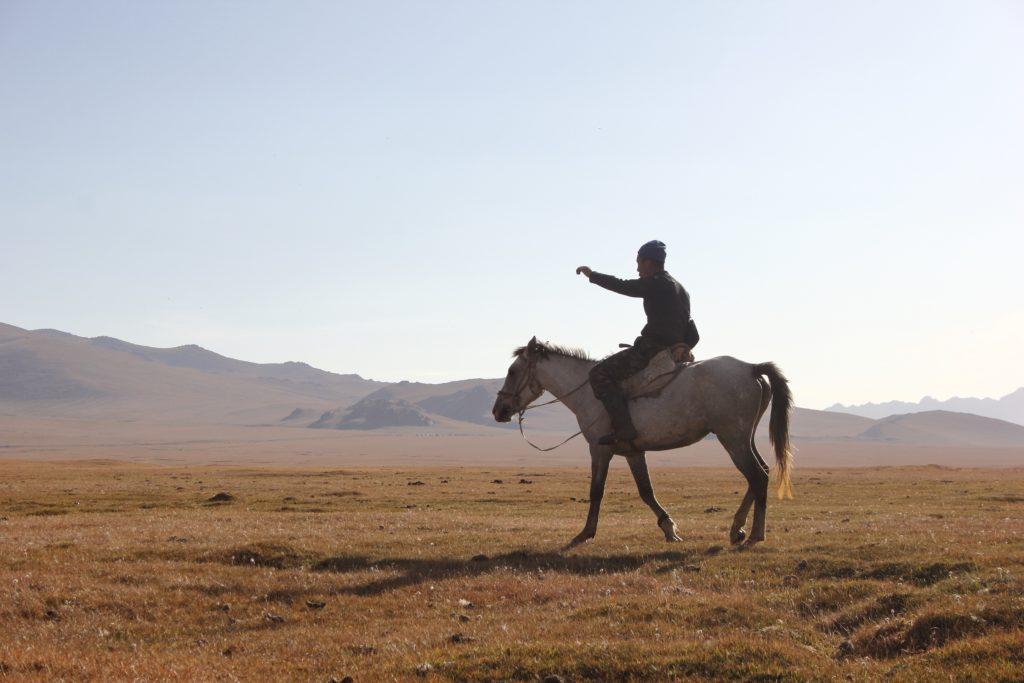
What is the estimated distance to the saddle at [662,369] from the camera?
16328 millimetres

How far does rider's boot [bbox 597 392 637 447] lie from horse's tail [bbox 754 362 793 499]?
2.44 meters

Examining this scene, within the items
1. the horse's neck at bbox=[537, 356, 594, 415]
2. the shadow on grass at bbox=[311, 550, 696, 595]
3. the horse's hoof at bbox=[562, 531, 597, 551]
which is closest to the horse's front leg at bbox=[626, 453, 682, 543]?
the horse's hoof at bbox=[562, 531, 597, 551]

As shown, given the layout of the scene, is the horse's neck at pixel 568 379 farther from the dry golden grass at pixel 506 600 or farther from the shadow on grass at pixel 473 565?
the shadow on grass at pixel 473 565

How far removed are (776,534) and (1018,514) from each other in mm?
8405

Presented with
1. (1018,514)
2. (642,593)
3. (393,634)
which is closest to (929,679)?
(642,593)

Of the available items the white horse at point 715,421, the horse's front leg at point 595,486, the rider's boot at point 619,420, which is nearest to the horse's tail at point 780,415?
the white horse at point 715,421

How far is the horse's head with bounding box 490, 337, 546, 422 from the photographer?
59.7 feet

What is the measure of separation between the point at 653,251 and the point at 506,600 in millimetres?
7218

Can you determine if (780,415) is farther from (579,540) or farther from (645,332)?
Result: (579,540)

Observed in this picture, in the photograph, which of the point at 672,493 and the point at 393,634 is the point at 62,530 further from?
the point at 672,493

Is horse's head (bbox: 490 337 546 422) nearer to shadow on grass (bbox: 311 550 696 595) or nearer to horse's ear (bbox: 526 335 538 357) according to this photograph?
horse's ear (bbox: 526 335 538 357)

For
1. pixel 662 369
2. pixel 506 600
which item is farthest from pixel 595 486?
pixel 506 600

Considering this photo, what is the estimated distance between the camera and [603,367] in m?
16.7

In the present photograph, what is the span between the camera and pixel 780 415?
16.1 m
